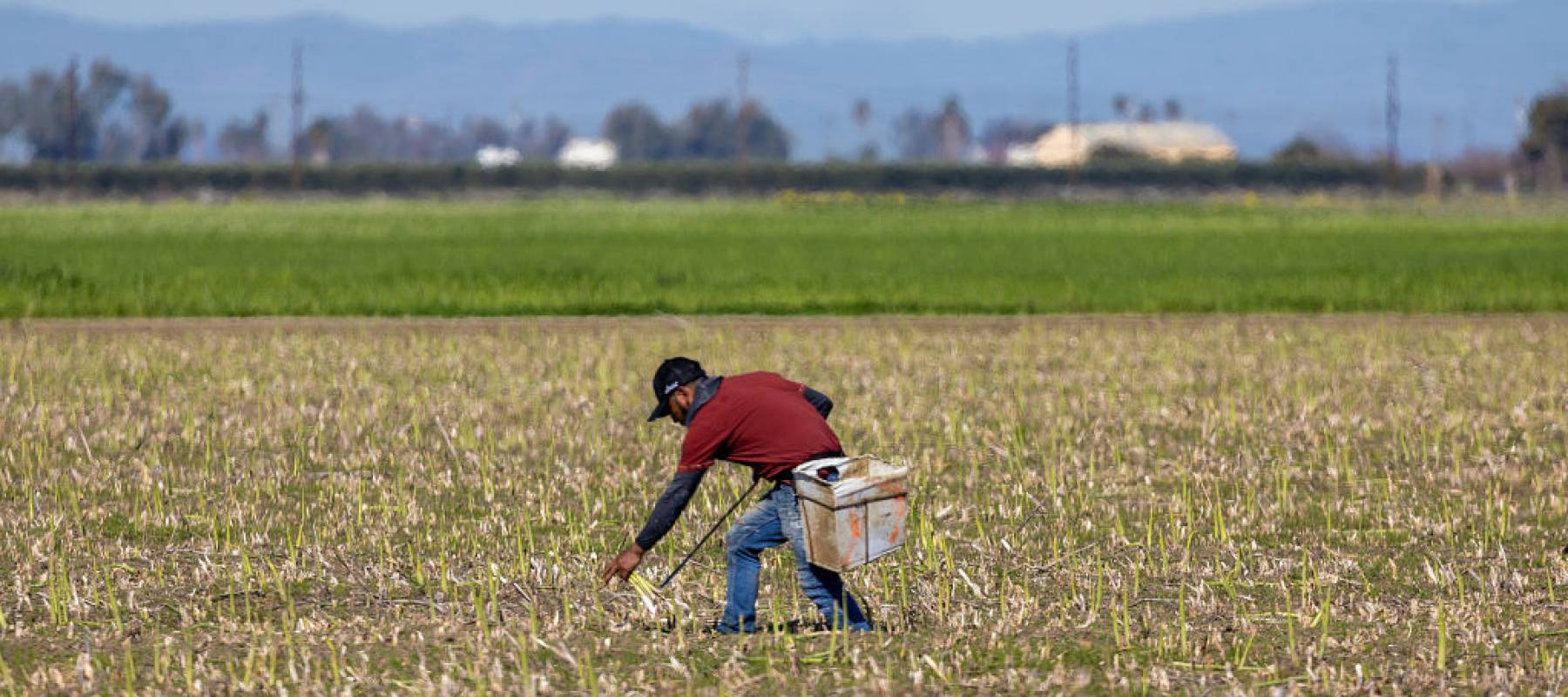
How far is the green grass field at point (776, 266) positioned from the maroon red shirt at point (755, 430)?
70.4 ft

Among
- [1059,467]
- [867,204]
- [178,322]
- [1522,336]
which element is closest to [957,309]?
[1522,336]

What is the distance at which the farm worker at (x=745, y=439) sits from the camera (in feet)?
31.2

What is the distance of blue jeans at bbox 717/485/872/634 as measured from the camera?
9789 mm

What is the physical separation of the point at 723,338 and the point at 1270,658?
17.0 m

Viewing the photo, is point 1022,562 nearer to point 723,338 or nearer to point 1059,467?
point 1059,467

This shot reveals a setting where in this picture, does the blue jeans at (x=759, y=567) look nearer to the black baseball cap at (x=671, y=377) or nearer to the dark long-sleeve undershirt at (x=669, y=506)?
the dark long-sleeve undershirt at (x=669, y=506)

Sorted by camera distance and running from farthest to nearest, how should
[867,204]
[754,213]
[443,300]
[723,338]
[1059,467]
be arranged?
[867,204], [754,213], [443,300], [723,338], [1059,467]

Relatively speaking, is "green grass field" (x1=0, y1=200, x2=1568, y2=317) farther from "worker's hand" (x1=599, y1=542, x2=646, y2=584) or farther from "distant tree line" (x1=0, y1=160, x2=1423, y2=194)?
"distant tree line" (x1=0, y1=160, x2=1423, y2=194)

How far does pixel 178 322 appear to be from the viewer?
29.1 m

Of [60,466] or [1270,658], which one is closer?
[1270,658]

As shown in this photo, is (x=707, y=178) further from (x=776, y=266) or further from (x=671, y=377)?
(x=671, y=377)

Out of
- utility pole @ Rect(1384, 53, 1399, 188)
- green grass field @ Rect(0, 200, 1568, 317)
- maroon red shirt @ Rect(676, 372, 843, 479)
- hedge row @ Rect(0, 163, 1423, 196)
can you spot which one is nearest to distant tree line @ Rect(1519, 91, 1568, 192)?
utility pole @ Rect(1384, 53, 1399, 188)

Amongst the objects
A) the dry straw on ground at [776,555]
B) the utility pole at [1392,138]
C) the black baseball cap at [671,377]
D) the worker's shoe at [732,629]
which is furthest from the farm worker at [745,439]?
the utility pole at [1392,138]

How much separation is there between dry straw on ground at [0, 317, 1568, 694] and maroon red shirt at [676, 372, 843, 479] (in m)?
0.88
